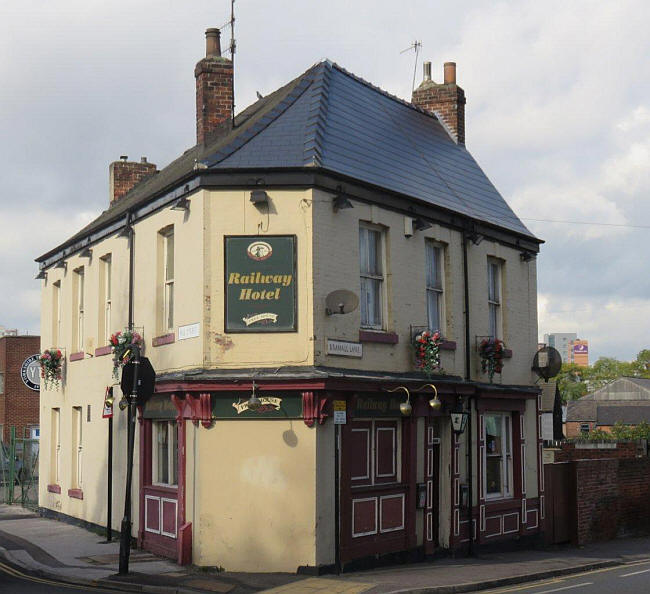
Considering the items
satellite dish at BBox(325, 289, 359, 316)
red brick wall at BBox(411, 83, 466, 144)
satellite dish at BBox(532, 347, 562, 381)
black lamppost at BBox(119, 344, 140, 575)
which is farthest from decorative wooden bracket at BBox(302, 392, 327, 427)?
red brick wall at BBox(411, 83, 466, 144)

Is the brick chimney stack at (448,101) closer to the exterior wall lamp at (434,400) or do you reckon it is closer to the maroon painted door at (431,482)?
the exterior wall lamp at (434,400)

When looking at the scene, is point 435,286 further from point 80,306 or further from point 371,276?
point 80,306

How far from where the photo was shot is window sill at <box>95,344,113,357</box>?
64.5 ft

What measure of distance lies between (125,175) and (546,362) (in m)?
12.5

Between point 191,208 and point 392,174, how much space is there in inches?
168

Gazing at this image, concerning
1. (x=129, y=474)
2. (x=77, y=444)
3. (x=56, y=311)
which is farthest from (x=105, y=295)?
(x=129, y=474)

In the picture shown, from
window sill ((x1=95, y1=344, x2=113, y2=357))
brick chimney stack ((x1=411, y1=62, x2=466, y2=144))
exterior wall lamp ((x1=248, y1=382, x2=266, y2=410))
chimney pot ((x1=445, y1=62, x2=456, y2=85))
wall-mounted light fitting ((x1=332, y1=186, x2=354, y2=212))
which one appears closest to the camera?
exterior wall lamp ((x1=248, y1=382, x2=266, y2=410))

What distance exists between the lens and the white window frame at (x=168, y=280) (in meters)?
17.1

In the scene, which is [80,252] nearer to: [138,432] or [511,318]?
[138,432]

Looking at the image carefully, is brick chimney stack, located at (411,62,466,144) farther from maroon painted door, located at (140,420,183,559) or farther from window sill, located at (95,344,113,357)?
maroon painted door, located at (140,420,183,559)

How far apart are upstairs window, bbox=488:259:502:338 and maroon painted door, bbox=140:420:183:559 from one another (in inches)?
306

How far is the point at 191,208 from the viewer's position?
16.1 m

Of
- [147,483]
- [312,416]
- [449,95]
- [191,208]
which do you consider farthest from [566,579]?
[449,95]

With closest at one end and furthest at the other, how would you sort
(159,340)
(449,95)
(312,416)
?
(312,416) → (159,340) → (449,95)
